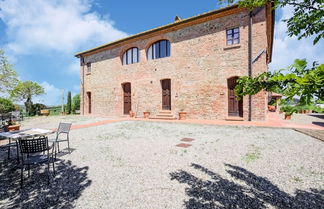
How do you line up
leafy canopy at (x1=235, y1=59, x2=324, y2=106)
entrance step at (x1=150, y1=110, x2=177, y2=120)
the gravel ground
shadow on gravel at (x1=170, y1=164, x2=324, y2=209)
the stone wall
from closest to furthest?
1. leafy canopy at (x1=235, y1=59, x2=324, y2=106)
2. shadow on gravel at (x1=170, y1=164, x2=324, y2=209)
3. the gravel ground
4. the stone wall
5. entrance step at (x1=150, y1=110, x2=177, y2=120)

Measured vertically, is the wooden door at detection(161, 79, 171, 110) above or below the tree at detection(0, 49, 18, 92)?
below

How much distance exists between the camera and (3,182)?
→ 2.91 metres

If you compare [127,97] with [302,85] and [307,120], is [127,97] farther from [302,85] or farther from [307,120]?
[302,85]

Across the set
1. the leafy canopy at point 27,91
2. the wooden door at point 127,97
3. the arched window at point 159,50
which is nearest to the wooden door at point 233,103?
the arched window at point 159,50

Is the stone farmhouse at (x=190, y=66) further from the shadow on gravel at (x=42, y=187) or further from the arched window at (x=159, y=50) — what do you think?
the shadow on gravel at (x=42, y=187)

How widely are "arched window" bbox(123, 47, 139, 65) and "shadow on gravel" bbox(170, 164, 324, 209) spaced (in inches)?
487

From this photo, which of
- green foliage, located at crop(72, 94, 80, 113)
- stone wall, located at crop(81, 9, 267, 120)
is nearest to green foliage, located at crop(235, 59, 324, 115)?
stone wall, located at crop(81, 9, 267, 120)

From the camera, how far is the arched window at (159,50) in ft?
39.5

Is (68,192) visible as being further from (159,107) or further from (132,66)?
(132,66)

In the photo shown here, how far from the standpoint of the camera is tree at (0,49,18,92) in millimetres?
13395

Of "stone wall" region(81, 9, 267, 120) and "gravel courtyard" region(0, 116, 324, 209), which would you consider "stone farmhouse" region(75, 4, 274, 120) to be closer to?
"stone wall" region(81, 9, 267, 120)

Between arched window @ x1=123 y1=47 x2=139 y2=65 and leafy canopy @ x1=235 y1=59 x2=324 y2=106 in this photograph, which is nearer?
leafy canopy @ x1=235 y1=59 x2=324 y2=106

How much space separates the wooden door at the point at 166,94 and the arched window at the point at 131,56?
359 centimetres

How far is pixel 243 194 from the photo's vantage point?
7.80 feet
